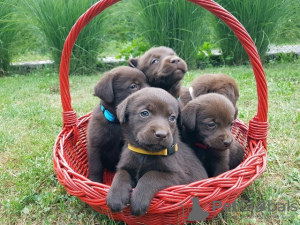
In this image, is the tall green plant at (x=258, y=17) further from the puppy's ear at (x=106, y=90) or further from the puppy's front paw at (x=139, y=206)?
the puppy's front paw at (x=139, y=206)

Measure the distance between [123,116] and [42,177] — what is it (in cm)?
125

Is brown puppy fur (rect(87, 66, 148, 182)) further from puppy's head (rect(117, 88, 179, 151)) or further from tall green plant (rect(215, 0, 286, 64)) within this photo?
tall green plant (rect(215, 0, 286, 64))

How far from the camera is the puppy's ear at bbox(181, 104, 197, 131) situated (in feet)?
9.04

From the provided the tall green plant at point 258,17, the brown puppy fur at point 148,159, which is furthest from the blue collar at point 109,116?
the tall green plant at point 258,17

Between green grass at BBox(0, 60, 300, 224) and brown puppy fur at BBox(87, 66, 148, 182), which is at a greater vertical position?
brown puppy fur at BBox(87, 66, 148, 182)

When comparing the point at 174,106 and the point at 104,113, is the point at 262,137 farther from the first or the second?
the point at 104,113

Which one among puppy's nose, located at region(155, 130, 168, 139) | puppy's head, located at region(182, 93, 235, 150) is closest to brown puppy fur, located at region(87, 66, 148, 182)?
puppy's head, located at region(182, 93, 235, 150)

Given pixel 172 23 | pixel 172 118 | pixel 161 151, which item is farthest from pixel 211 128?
pixel 172 23

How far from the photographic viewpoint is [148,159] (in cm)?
239

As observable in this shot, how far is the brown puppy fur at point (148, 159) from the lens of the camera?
2084 millimetres

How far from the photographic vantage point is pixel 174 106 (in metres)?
2.54

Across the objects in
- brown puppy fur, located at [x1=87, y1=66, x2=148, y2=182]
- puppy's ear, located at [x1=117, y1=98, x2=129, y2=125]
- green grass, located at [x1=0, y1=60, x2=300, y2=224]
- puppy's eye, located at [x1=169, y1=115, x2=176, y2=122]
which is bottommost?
green grass, located at [x1=0, y1=60, x2=300, y2=224]

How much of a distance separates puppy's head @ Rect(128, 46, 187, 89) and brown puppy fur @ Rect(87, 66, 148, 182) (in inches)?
6.9

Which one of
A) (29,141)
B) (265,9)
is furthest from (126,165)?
(265,9)
